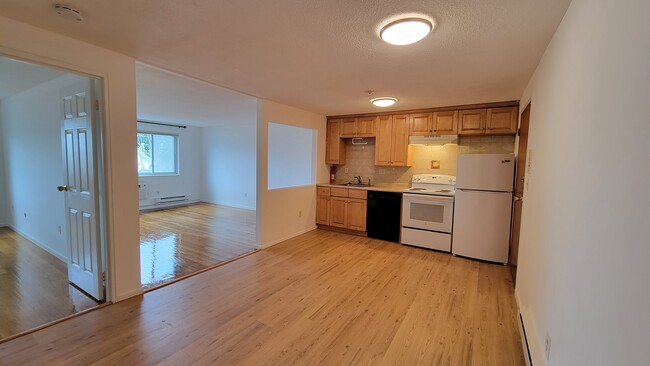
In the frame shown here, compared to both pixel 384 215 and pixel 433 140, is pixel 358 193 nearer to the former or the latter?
pixel 384 215

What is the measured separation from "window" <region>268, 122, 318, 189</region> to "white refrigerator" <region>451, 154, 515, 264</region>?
2.85m

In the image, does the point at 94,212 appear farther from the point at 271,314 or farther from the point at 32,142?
the point at 32,142

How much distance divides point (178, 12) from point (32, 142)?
13.2 feet

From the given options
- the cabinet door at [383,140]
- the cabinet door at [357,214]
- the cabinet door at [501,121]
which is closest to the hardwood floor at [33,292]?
the cabinet door at [357,214]

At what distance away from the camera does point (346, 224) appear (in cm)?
509

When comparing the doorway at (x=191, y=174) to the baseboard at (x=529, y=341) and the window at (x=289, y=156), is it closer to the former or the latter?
the window at (x=289, y=156)

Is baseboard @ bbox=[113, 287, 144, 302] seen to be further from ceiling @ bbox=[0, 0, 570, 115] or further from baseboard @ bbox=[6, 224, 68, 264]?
ceiling @ bbox=[0, 0, 570, 115]

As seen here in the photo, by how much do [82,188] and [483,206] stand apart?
478 cm

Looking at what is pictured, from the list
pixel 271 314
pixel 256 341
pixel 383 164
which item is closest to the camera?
pixel 256 341

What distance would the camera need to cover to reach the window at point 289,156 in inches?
219

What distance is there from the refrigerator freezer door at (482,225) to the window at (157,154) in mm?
7600

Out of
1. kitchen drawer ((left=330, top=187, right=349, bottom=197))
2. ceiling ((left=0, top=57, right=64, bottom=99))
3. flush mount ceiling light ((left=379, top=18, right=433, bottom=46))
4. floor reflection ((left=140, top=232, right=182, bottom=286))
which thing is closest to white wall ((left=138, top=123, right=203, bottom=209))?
floor reflection ((left=140, top=232, right=182, bottom=286))

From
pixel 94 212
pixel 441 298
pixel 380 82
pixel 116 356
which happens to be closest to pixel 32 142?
pixel 94 212

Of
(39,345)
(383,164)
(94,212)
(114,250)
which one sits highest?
(383,164)
